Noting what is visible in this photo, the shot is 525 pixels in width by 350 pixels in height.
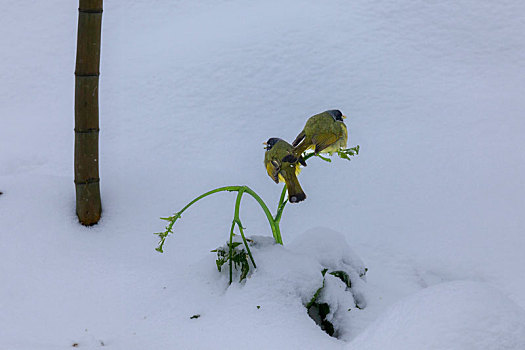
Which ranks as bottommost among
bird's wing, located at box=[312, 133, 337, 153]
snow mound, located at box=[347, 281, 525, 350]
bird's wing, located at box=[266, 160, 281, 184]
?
snow mound, located at box=[347, 281, 525, 350]

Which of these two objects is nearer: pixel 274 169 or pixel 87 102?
pixel 274 169

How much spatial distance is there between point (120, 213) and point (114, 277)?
26cm

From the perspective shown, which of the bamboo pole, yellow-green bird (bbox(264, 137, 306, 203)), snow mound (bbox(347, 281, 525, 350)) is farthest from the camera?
→ the bamboo pole

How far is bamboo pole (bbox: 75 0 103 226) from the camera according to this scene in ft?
4.46

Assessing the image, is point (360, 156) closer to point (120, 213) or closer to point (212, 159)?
point (212, 159)

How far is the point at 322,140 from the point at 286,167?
0.32 feet

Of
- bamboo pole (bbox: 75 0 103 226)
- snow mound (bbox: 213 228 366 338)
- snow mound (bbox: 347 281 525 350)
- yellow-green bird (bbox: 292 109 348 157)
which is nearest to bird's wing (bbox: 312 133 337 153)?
yellow-green bird (bbox: 292 109 348 157)

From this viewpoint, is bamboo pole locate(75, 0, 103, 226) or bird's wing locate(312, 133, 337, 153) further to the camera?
bamboo pole locate(75, 0, 103, 226)

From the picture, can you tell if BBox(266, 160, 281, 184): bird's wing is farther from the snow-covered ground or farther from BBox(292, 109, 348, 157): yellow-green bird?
the snow-covered ground

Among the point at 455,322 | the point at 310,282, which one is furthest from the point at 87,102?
the point at 455,322

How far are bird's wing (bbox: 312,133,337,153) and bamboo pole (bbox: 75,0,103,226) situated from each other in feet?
1.86

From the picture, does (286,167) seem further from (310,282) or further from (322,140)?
(310,282)

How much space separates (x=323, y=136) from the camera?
1.12 m

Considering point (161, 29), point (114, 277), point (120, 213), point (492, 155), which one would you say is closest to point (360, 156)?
point (492, 155)
